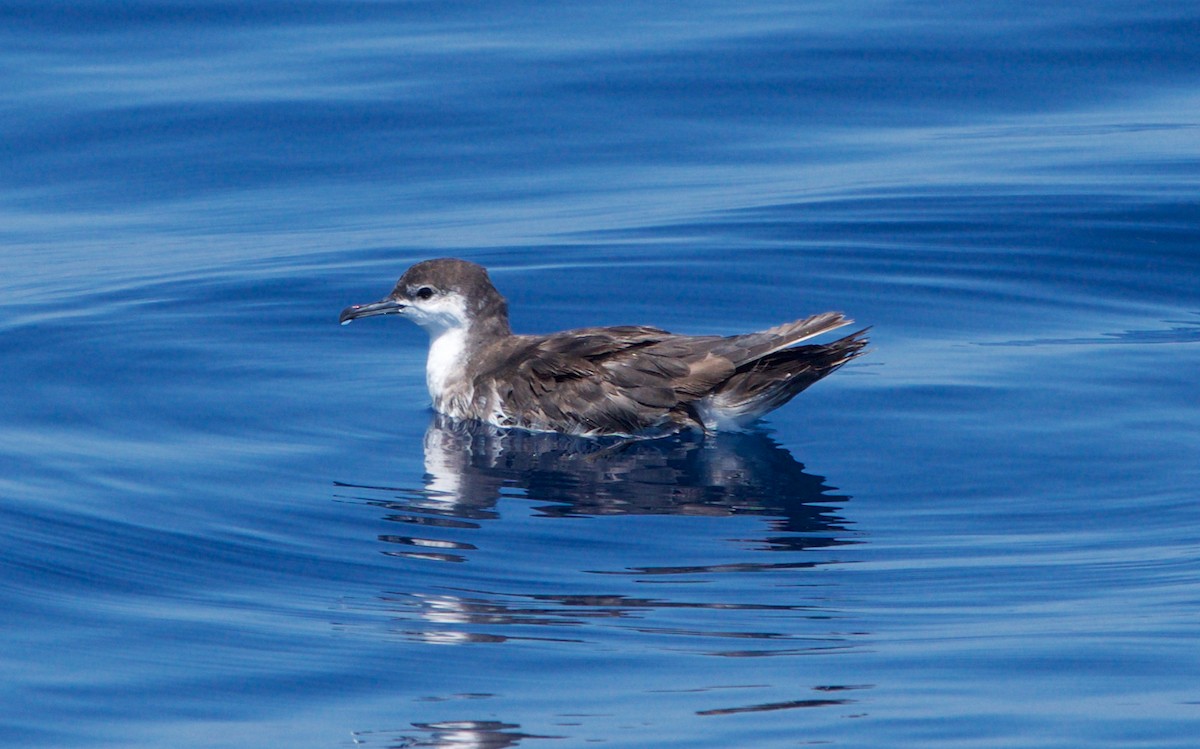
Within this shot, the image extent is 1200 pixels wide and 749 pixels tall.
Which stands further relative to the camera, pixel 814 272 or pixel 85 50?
pixel 85 50

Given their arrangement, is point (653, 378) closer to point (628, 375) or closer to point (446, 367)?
point (628, 375)

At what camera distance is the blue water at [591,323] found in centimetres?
666

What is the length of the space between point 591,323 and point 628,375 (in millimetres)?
2110

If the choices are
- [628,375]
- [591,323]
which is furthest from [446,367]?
[591,323]

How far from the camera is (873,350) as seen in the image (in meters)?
11.1

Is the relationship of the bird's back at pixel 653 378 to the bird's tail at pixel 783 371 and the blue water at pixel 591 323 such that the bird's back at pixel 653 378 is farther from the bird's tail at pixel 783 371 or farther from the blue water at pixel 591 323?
the blue water at pixel 591 323

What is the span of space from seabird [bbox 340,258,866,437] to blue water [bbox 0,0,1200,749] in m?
0.20

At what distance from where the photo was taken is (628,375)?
32.2 feet

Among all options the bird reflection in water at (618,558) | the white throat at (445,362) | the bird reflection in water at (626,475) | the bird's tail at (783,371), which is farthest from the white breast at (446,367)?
the bird's tail at (783,371)

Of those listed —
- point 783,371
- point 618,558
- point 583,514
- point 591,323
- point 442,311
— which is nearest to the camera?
point 618,558

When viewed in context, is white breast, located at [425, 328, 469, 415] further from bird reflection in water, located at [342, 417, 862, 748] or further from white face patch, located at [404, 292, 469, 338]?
bird reflection in water, located at [342, 417, 862, 748]

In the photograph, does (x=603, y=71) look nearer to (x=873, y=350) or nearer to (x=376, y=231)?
(x=376, y=231)

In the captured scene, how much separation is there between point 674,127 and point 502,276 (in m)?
3.81

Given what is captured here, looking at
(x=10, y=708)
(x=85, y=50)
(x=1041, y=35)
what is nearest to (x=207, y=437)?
(x=10, y=708)
